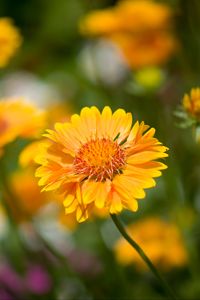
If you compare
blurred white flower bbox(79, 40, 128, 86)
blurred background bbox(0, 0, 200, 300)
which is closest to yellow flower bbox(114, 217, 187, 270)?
blurred background bbox(0, 0, 200, 300)

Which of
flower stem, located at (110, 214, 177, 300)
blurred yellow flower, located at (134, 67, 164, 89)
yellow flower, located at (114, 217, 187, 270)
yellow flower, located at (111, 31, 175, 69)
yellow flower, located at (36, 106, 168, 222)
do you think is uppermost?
yellow flower, located at (111, 31, 175, 69)

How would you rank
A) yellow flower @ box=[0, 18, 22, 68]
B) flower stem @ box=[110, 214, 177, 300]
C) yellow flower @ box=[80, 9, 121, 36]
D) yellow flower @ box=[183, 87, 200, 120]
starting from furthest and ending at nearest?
yellow flower @ box=[80, 9, 121, 36]
yellow flower @ box=[0, 18, 22, 68]
yellow flower @ box=[183, 87, 200, 120]
flower stem @ box=[110, 214, 177, 300]

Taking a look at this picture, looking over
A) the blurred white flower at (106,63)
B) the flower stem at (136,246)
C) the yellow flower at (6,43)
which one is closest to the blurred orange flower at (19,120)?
the yellow flower at (6,43)

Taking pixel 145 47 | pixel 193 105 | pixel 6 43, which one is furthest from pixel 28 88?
pixel 193 105

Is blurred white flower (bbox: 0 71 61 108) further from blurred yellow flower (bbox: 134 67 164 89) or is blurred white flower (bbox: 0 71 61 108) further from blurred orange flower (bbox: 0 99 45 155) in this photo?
blurred orange flower (bbox: 0 99 45 155)

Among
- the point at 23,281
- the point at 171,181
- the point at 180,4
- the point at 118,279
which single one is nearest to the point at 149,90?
the point at 171,181

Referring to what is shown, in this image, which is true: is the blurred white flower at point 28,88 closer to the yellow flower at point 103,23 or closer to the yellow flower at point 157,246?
the yellow flower at point 103,23
